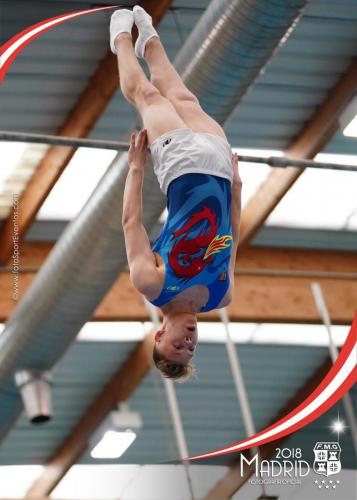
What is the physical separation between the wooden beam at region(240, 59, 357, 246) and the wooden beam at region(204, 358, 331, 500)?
2.33m

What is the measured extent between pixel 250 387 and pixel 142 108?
846cm

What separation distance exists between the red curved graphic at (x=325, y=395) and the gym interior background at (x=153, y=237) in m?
0.53

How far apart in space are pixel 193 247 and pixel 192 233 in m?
0.07

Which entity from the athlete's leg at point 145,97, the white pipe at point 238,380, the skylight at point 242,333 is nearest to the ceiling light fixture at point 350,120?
the white pipe at point 238,380

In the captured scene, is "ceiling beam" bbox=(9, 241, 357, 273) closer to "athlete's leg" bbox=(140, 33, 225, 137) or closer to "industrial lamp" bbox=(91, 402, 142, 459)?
"industrial lamp" bbox=(91, 402, 142, 459)

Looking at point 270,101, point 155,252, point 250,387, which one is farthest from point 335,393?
point 250,387

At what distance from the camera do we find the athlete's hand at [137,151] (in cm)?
570

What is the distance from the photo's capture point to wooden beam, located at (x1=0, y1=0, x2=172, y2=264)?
31.1ft

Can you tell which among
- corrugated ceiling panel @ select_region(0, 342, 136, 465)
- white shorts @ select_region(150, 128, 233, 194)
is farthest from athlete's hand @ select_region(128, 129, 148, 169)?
corrugated ceiling panel @ select_region(0, 342, 136, 465)

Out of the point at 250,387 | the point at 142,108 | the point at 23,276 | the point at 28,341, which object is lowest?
the point at 142,108

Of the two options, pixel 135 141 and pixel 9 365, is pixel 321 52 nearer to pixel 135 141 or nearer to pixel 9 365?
pixel 9 365

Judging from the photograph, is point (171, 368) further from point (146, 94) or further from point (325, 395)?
point (325, 395)

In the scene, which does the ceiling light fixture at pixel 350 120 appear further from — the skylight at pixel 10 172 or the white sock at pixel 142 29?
the white sock at pixel 142 29

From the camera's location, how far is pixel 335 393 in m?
8.95
